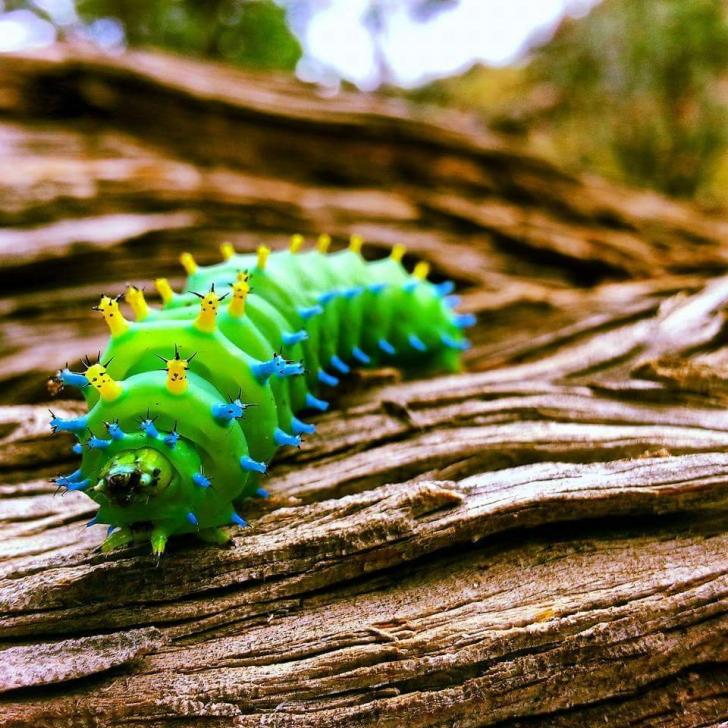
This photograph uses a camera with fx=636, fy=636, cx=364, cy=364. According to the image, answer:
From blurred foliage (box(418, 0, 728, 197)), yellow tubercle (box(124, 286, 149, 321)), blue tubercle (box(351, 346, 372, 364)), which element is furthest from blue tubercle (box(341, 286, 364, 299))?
blurred foliage (box(418, 0, 728, 197))

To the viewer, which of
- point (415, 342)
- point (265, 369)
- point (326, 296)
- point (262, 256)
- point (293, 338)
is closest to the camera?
point (265, 369)

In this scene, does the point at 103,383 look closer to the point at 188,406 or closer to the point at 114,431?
the point at 114,431

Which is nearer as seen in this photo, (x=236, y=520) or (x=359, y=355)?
(x=236, y=520)

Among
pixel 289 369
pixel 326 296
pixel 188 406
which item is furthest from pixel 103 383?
pixel 326 296

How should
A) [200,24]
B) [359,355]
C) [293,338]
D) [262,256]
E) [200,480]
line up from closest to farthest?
[200,480], [293,338], [262,256], [359,355], [200,24]

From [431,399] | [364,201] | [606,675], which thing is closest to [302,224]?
[364,201]

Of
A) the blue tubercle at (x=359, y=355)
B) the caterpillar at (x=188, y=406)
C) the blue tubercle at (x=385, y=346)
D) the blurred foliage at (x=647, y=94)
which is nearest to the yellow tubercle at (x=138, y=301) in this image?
the caterpillar at (x=188, y=406)
